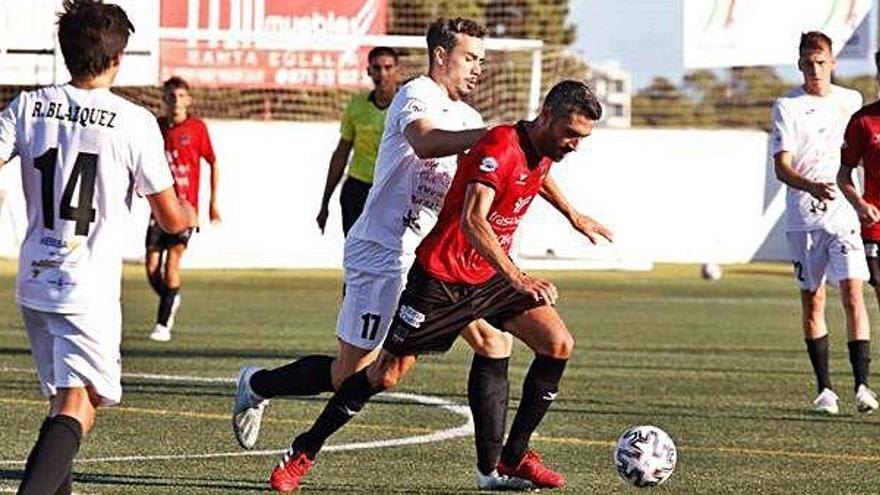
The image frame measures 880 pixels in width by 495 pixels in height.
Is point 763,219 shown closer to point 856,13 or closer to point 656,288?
point 656,288

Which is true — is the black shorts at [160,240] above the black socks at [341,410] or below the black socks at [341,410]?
below

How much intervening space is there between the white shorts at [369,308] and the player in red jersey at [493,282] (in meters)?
0.19

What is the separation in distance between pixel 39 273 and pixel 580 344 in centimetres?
1105

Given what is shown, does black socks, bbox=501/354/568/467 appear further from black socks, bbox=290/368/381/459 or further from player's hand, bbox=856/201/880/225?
player's hand, bbox=856/201/880/225

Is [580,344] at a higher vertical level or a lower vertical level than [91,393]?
lower

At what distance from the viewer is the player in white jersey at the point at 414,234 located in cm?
955

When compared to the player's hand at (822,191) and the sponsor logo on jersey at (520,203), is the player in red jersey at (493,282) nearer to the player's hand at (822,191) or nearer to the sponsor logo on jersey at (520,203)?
the sponsor logo on jersey at (520,203)

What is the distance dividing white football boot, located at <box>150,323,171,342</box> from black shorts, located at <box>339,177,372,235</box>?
3024 mm

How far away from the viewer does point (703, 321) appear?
21.1 meters

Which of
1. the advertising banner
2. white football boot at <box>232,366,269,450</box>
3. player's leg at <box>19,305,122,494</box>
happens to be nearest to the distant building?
the advertising banner

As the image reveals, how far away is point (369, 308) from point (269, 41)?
62.5 feet

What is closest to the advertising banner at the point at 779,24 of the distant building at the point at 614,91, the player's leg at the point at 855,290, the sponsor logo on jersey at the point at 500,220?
the player's leg at the point at 855,290

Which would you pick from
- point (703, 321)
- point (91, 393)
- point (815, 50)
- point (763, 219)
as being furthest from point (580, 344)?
point (763, 219)

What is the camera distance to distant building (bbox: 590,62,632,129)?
3756 centimetres
